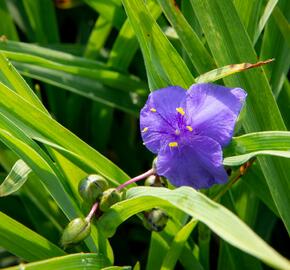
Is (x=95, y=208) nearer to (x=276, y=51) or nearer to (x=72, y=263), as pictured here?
(x=72, y=263)

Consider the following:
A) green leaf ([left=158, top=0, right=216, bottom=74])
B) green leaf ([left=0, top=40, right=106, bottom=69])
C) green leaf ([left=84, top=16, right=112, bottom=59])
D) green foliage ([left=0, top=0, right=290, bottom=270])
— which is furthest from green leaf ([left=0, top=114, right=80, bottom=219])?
green leaf ([left=84, top=16, right=112, bottom=59])

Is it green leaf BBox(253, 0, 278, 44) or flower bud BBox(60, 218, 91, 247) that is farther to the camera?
green leaf BBox(253, 0, 278, 44)

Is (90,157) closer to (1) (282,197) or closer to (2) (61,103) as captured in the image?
(1) (282,197)

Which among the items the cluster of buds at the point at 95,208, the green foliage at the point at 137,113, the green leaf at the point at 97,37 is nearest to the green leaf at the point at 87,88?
the green foliage at the point at 137,113

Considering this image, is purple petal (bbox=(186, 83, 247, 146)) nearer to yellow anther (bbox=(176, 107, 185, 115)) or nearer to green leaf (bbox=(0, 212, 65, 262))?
yellow anther (bbox=(176, 107, 185, 115))

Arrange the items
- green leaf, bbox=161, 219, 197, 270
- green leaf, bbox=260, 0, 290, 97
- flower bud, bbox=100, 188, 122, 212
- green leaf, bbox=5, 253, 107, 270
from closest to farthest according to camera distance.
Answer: green leaf, bbox=5, 253, 107, 270, flower bud, bbox=100, 188, 122, 212, green leaf, bbox=161, 219, 197, 270, green leaf, bbox=260, 0, 290, 97

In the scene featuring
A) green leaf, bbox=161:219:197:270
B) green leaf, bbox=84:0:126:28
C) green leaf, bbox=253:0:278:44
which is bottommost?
green leaf, bbox=161:219:197:270

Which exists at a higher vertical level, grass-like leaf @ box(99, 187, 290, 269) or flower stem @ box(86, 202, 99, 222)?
grass-like leaf @ box(99, 187, 290, 269)

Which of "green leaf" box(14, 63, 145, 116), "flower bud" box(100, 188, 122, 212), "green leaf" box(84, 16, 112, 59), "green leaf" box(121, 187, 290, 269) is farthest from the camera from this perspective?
"green leaf" box(84, 16, 112, 59)
